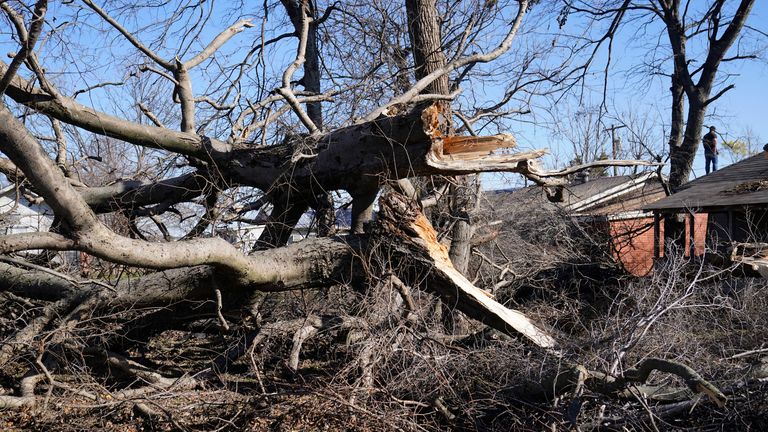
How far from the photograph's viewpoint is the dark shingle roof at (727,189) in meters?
14.4

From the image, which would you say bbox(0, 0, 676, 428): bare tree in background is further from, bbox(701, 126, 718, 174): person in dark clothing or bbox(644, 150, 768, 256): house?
bbox(701, 126, 718, 174): person in dark clothing

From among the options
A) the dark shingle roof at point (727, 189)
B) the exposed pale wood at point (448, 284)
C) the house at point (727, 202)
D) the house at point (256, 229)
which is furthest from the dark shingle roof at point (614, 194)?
the exposed pale wood at point (448, 284)

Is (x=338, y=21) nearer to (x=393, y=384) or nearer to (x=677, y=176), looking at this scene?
(x=393, y=384)

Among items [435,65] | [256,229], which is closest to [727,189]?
[435,65]

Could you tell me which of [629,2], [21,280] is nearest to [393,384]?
[21,280]

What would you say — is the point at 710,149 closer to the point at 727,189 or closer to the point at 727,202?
the point at 727,189

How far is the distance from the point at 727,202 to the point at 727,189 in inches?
53.9

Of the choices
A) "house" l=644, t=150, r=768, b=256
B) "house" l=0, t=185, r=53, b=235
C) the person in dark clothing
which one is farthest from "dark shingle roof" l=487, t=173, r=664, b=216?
"house" l=0, t=185, r=53, b=235

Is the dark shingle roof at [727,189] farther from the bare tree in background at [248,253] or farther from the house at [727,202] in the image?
the bare tree in background at [248,253]

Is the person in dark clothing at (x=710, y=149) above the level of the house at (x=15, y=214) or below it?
above

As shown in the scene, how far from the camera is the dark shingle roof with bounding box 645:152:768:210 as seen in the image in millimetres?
14414

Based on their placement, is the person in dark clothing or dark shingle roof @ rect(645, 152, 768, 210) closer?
dark shingle roof @ rect(645, 152, 768, 210)

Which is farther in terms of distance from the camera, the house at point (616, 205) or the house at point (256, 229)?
the house at point (616, 205)

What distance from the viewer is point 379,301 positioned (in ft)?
21.5
